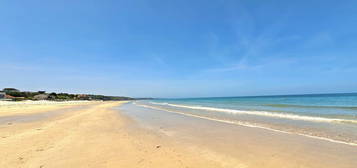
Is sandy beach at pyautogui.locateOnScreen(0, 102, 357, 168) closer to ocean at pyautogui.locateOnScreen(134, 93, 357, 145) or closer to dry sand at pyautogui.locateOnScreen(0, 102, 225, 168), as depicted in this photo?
dry sand at pyautogui.locateOnScreen(0, 102, 225, 168)

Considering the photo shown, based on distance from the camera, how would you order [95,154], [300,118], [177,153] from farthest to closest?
1. [300,118]
2. [177,153]
3. [95,154]

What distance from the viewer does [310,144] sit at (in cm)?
520

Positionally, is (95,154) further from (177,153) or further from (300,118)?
(300,118)

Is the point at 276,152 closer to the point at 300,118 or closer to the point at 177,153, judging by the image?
the point at 177,153

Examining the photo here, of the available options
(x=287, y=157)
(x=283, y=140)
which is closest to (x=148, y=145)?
(x=287, y=157)

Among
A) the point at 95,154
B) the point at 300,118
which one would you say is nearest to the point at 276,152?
the point at 95,154

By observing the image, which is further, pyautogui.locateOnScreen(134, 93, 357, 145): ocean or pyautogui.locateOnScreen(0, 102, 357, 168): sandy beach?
pyautogui.locateOnScreen(134, 93, 357, 145): ocean

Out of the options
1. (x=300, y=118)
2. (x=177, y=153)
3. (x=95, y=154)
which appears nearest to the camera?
(x=95, y=154)

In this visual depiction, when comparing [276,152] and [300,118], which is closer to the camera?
[276,152]

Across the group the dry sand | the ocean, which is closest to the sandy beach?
the dry sand

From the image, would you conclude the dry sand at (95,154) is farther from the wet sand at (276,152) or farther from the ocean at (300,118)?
the ocean at (300,118)

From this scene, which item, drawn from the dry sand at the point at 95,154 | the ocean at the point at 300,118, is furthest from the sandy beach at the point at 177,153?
the ocean at the point at 300,118

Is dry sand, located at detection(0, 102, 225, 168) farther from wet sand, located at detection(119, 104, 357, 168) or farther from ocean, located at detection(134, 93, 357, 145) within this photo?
ocean, located at detection(134, 93, 357, 145)

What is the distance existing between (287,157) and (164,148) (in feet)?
11.2
